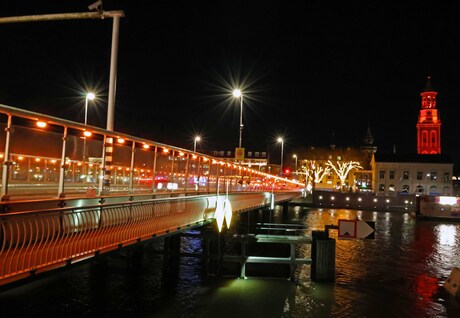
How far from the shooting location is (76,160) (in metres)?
12.2

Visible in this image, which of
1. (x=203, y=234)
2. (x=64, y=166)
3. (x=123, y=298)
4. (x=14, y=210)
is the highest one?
(x=64, y=166)

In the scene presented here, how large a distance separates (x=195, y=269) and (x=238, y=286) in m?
4.36

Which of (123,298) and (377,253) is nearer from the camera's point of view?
(123,298)

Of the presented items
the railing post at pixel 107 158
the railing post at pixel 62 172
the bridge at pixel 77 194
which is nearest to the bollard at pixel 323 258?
the bridge at pixel 77 194

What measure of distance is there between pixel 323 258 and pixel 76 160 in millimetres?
14019

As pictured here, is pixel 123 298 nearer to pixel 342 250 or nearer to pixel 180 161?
pixel 180 161

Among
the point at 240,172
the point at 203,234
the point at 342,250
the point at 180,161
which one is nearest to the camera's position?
the point at 180,161

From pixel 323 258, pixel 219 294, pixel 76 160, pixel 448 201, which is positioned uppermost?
pixel 76 160

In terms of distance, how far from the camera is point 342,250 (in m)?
33.6

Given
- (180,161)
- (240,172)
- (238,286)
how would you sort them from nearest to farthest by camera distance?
(180,161), (238,286), (240,172)

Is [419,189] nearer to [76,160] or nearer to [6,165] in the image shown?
[76,160]

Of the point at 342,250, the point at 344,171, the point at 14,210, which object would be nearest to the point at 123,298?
the point at 14,210

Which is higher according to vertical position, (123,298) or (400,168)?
(400,168)

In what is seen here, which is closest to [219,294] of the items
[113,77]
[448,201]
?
[113,77]
